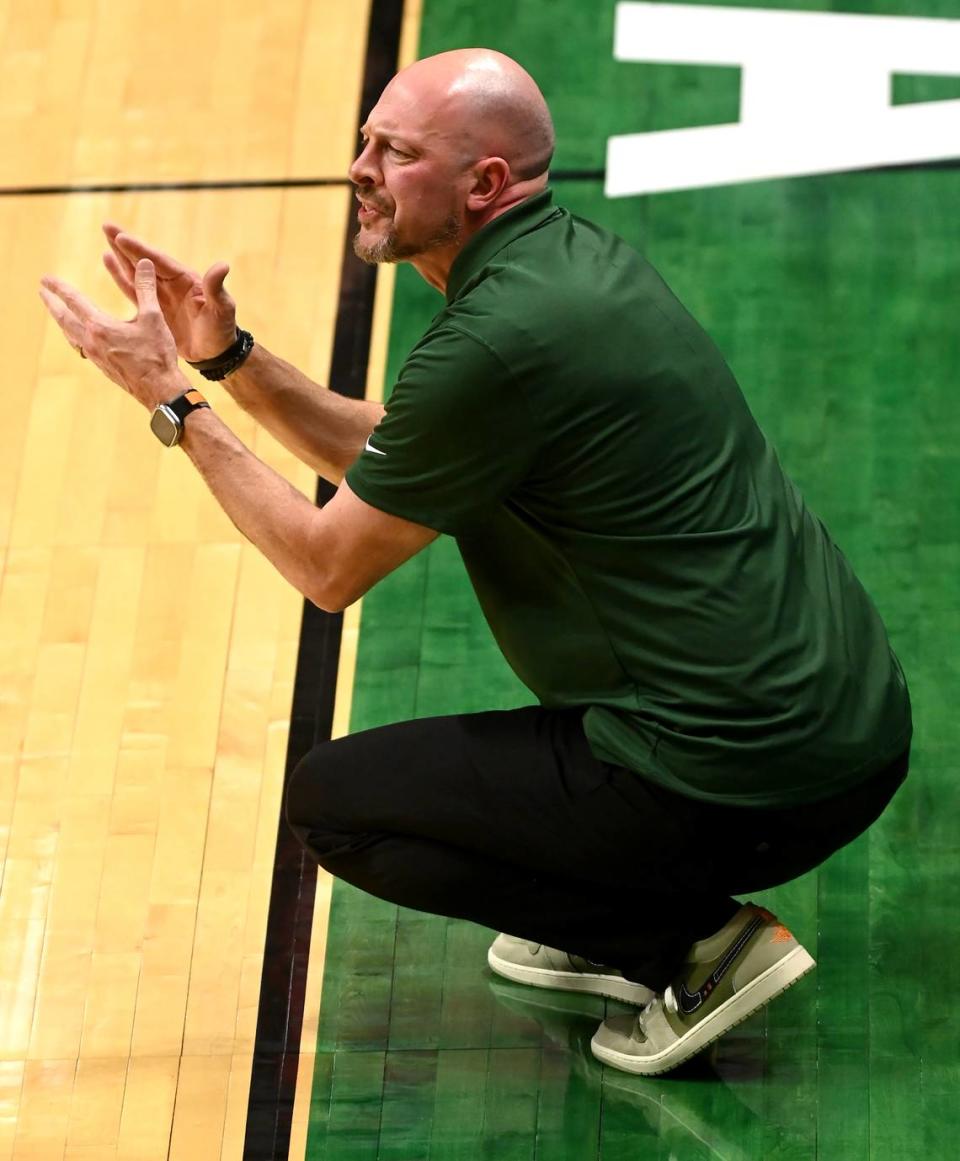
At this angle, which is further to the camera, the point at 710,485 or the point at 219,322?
the point at 219,322

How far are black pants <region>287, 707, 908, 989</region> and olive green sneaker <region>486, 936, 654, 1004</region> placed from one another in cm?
12

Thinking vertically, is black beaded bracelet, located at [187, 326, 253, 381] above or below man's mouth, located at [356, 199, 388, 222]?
below

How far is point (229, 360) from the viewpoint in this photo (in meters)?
2.54

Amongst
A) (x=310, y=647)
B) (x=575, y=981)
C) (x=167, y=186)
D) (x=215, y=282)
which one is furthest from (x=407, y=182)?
(x=167, y=186)

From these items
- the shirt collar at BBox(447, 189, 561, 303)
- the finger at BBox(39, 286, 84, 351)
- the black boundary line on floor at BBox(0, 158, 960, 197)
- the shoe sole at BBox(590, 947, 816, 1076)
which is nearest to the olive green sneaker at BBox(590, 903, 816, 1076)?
the shoe sole at BBox(590, 947, 816, 1076)

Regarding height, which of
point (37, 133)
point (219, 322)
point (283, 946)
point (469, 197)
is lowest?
point (283, 946)

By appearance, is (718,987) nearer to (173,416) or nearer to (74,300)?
(173,416)

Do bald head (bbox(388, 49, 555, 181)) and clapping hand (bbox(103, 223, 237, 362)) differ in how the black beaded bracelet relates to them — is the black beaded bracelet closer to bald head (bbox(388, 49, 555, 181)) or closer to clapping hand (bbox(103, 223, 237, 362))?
clapping hand (bbox(103, 223, 237, 362))

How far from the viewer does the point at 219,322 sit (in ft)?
8.23

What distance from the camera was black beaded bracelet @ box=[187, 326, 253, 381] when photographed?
254 cm

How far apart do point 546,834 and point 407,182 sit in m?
0.79

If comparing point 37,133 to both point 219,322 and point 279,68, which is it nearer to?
point 279,68

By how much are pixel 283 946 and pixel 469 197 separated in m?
1.04

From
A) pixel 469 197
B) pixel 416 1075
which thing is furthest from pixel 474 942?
pixel 469 197
